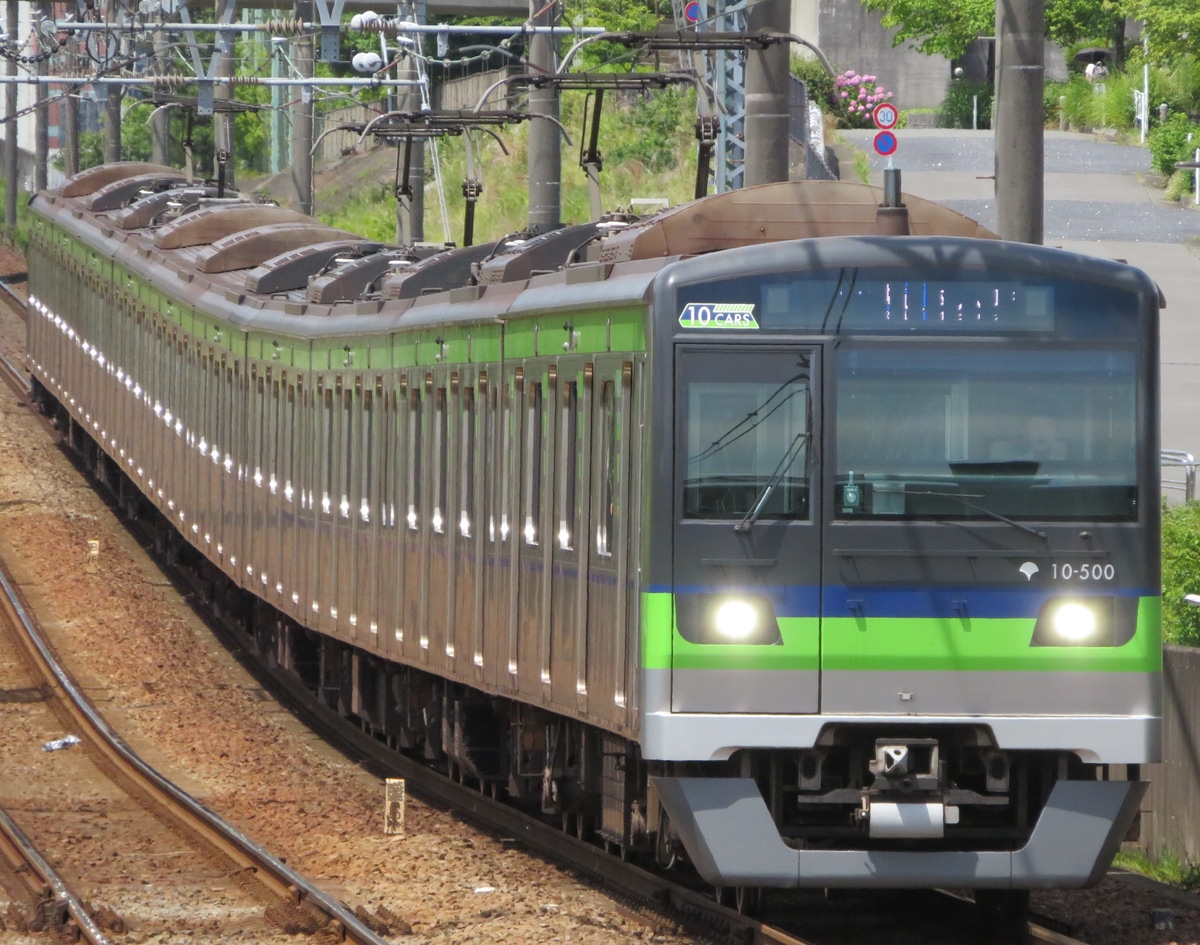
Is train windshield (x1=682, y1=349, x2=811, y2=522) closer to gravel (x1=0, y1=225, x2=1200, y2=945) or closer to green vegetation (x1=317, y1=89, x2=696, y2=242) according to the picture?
gravel (x1=0, y1=225, x2=1200, y2=945)

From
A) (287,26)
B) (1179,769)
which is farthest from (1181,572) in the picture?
(287,26)

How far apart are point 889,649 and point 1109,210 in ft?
109

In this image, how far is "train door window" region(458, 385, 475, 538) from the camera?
451 inches

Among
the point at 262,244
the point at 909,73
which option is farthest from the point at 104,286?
the point at 909,73

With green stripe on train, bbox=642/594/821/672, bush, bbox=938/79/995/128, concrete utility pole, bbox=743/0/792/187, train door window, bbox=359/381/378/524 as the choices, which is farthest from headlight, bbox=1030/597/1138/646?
bush, bbox=938/79/995/128

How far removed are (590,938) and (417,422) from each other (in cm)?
411

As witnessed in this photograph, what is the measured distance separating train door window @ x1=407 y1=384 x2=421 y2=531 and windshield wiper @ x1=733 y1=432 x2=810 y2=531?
14.6 feet

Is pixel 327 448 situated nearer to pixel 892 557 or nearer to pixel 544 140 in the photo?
pixel 544 140

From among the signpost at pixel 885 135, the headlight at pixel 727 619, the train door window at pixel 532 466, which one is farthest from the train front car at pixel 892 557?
the signpost at pixel 885 135

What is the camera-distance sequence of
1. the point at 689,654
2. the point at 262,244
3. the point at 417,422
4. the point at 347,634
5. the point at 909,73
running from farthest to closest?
the point at 909,73
the point at 262,244
the point at 347,634
the point at 417,422
the point at 689,654

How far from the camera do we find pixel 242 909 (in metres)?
10.5

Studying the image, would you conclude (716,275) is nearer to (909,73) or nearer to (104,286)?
(104,286)

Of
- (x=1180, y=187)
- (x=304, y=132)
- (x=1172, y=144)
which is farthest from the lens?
(x=1172, y=144)

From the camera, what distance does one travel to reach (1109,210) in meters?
40.2
